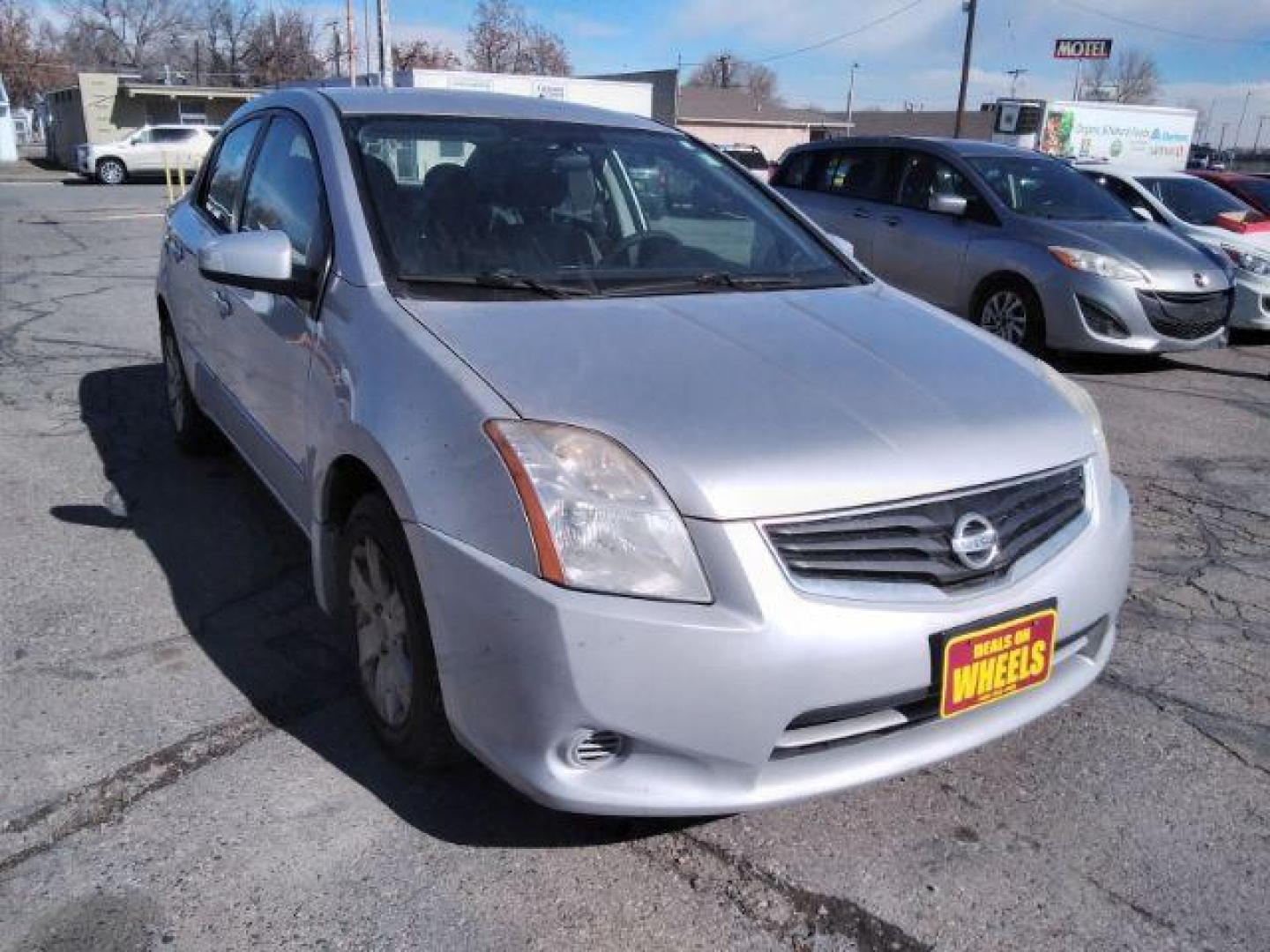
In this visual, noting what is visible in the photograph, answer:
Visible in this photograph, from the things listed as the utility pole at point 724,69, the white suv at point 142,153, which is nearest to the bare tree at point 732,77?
the utility pole at point 724,69

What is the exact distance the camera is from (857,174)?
8.95 metres

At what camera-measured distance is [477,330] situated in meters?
2.45

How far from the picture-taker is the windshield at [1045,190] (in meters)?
7.81

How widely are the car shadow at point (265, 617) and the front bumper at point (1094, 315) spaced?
5.33 meters

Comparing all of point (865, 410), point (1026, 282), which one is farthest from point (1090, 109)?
point (865, 410)

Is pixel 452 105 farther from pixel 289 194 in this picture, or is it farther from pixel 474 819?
pixel 474 819

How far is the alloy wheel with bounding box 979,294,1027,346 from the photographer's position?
24.4 ft

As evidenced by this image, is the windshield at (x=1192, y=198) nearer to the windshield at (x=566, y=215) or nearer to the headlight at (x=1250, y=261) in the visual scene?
the headlight at (x=1250, y=261)

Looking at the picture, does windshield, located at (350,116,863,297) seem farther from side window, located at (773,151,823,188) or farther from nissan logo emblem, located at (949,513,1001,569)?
side window, located at (773,151,823,188)

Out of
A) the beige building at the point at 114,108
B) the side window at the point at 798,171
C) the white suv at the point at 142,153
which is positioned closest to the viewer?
the side window at the point at 798,171

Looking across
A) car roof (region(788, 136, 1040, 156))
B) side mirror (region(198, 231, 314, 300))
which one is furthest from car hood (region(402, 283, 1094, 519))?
car roof (region(788, 136, 1040, 156))

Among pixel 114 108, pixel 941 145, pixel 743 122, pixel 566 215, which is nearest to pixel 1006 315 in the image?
pixel 941 145

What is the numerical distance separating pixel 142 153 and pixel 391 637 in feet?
105

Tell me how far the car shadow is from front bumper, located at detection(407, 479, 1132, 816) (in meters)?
0.40
